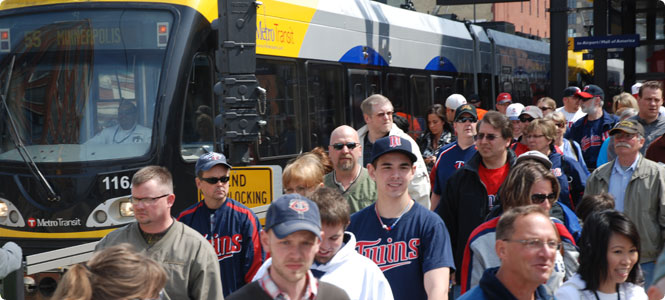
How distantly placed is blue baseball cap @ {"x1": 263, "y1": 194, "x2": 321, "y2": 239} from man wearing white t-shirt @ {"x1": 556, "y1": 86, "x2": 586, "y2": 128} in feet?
29.5

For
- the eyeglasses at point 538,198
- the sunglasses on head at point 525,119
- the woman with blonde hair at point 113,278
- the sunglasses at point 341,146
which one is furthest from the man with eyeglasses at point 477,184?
the sunglasses on head at point 525,119

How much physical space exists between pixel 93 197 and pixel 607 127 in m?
5.62

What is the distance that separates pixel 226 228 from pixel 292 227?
7.88 feet

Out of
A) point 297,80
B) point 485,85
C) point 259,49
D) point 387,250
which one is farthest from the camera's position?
point 485,85

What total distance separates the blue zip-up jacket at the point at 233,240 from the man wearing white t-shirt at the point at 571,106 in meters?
7.11

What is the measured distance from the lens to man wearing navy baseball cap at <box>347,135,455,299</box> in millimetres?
4469

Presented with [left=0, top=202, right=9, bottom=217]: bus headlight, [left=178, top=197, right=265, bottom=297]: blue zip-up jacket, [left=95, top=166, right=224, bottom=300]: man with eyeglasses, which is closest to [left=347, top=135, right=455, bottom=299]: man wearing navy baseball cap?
[left=95, top=166, right=224, bottom=300]: man with eyeglasses

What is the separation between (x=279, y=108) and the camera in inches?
429

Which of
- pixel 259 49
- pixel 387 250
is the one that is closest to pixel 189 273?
pixel 387 250

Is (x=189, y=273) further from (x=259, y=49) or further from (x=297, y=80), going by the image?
(x=297, y=80)

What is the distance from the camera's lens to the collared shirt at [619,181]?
681cm

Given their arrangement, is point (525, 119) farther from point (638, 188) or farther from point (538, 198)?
point (538, 198)

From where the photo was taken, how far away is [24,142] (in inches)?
364

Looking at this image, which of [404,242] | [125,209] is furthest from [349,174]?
[125,209]
